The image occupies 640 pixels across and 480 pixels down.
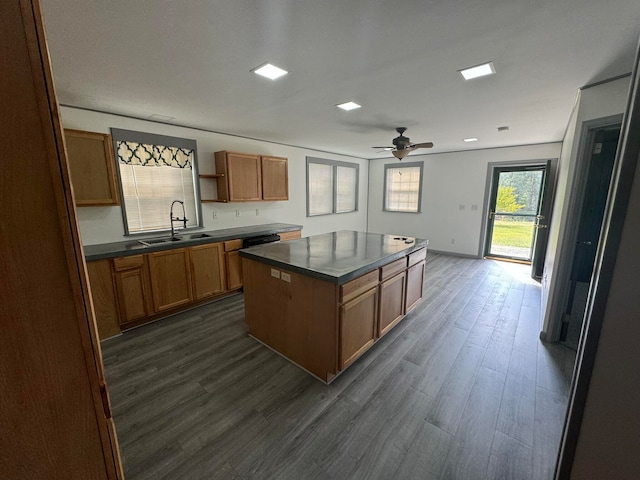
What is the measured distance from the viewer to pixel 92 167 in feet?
9.25

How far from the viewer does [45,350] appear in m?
0.60

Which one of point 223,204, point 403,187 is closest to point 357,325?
point 223,204

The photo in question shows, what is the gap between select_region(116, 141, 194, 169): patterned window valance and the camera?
3258 mm

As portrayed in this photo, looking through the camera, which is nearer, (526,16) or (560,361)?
(526,16)

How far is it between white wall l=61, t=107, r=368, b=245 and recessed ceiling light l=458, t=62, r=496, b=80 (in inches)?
135

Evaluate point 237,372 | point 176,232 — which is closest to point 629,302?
point 237,372

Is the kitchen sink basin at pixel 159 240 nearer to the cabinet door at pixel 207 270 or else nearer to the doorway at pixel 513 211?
the cabinet door at pixel 207 270

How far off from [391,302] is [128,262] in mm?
2849

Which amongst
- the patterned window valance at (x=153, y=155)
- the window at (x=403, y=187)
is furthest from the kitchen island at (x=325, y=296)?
the window at (x=403, y=187)

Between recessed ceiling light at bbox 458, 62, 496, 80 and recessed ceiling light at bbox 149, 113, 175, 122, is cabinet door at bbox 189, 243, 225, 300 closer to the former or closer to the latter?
recessed ceiling light at bbox 149, 113, 175, 122

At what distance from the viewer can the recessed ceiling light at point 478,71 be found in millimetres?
1948

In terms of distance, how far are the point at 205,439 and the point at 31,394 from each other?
4.71 ft

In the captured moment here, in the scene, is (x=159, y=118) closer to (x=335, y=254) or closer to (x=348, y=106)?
(x=348, y=106)

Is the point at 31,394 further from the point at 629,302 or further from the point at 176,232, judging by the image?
the point at 176,232
